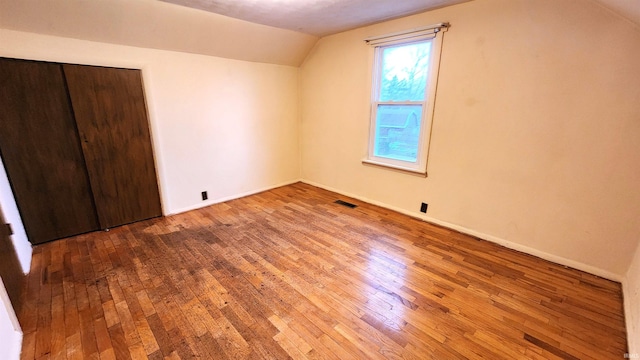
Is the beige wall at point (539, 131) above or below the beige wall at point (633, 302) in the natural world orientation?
above

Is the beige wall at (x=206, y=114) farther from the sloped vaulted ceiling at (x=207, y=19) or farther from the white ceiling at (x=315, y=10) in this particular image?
the white ceiling at (x=315, y=10)

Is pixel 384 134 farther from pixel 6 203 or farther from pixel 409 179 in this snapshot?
pixel 6 203

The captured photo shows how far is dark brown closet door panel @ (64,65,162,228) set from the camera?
8.56 ft

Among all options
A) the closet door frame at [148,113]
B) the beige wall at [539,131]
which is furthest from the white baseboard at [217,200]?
the beige wall at [539,131]

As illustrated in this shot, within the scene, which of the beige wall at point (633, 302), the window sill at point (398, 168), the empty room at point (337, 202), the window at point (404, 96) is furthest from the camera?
the window sill at point (398, 168)

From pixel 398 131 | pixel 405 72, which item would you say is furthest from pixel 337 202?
pixel 405 72

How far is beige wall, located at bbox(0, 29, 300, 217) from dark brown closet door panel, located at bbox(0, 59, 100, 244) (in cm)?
21

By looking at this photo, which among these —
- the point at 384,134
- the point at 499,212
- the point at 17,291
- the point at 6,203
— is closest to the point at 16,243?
the point at 6,203

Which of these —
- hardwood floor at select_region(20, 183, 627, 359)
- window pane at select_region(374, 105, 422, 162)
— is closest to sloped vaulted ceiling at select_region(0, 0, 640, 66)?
window pane at select_region(374, 105, 422, 162)

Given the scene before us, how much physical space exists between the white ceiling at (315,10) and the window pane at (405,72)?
374 millimetres

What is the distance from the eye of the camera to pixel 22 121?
2359mm

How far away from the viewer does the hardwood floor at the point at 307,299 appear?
59.5 inches

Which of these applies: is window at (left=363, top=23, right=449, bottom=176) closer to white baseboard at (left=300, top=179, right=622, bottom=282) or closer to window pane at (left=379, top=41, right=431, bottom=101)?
window pane at (left=379, top=41, right=431, bottom=101)

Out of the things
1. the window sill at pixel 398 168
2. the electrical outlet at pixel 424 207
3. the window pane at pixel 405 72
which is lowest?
the electrical outlet at pixel 424 207
